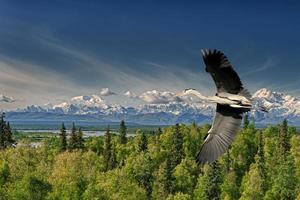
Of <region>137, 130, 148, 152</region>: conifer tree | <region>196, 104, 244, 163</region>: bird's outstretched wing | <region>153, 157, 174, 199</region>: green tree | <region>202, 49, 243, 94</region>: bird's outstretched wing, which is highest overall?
<region>202, 49, 243, 94</region>: bird's outstretched wing

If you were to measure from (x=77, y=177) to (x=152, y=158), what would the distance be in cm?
4190

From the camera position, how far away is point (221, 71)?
32.0ft

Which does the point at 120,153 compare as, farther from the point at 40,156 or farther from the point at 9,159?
the point at 9,159

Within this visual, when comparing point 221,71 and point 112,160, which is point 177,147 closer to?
point 112,160

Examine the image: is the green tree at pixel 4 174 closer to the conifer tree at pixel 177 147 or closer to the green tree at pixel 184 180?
the green tree at pixel 184 180

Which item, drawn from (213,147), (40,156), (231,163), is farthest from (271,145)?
(213,147)

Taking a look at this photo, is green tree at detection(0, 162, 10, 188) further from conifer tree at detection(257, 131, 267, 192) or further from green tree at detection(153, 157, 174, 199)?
conifer tree at detection(257, 131, 267, 192)

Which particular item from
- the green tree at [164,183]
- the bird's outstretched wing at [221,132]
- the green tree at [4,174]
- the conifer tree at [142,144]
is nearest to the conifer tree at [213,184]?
the green tree at [164,183]

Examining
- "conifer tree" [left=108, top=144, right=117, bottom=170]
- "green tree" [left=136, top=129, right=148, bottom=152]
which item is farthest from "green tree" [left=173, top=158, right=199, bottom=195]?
"conifer tree" [left=108, top=144, right=117, bottom=170]

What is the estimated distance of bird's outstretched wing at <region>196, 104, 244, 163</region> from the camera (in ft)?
33.9

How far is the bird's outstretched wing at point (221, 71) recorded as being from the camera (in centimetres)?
961

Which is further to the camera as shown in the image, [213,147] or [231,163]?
[231,163]

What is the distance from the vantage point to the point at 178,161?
116 meters

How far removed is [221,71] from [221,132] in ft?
5.78
